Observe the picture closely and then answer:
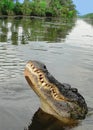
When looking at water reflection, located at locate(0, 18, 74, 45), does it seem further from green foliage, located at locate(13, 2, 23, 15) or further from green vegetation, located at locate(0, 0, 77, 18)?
green foliage, located at locate(13, 2, 23, 15)

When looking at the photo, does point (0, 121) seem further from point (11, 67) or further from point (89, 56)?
point (89, 56)

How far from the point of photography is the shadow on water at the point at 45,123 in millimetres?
6795

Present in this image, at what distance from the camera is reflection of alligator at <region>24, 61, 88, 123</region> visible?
6.67m

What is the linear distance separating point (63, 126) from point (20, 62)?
6383 millimetres

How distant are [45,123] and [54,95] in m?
0.55

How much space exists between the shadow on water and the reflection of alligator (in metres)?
0.10

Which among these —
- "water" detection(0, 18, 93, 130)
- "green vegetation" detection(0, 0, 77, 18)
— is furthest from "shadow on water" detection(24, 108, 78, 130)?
"green vegetation" detection(0, 0, 77, 18)

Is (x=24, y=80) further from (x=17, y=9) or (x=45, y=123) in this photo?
(x=17, y=9)

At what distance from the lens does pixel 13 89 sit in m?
9.36

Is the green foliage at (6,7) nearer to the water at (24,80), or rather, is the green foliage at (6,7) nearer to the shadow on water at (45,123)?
the water at (24,80)

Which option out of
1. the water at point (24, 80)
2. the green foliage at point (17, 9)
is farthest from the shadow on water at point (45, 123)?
the green foliage at point (17, 9)

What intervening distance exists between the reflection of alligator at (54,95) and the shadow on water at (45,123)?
0.32 ft

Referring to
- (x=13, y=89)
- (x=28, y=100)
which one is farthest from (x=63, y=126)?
(x=13, y=89)

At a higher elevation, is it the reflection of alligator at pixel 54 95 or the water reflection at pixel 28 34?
the reflection of alligator at pixel 54 95
